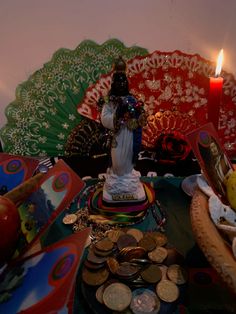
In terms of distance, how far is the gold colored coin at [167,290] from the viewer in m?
0.55

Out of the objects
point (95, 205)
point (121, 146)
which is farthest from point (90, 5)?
point (95, 205)

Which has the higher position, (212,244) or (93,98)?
(93,98)

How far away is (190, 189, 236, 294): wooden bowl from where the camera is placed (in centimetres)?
43

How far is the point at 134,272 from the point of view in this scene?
1.90ft

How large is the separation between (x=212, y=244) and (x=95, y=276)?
0.82ft

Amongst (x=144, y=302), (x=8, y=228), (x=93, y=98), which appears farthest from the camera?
(x=93, y=98)

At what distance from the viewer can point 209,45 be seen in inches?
43.8

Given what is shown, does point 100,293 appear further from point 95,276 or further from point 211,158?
point 211,158

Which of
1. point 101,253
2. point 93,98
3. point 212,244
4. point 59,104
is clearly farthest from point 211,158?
point 59,104

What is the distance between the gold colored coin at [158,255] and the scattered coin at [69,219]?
23cm

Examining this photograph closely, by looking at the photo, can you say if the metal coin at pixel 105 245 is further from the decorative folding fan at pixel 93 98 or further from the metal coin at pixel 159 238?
the decorative folding fan at pixel 93 98

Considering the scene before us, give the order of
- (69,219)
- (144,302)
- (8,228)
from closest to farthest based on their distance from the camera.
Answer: (8,228) < (144,302) < (69,219)

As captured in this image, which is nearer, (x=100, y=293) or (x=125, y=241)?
(x=100, y=293)

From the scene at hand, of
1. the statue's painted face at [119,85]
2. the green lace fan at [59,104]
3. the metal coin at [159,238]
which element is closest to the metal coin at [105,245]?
the metal coin at [159,238]
